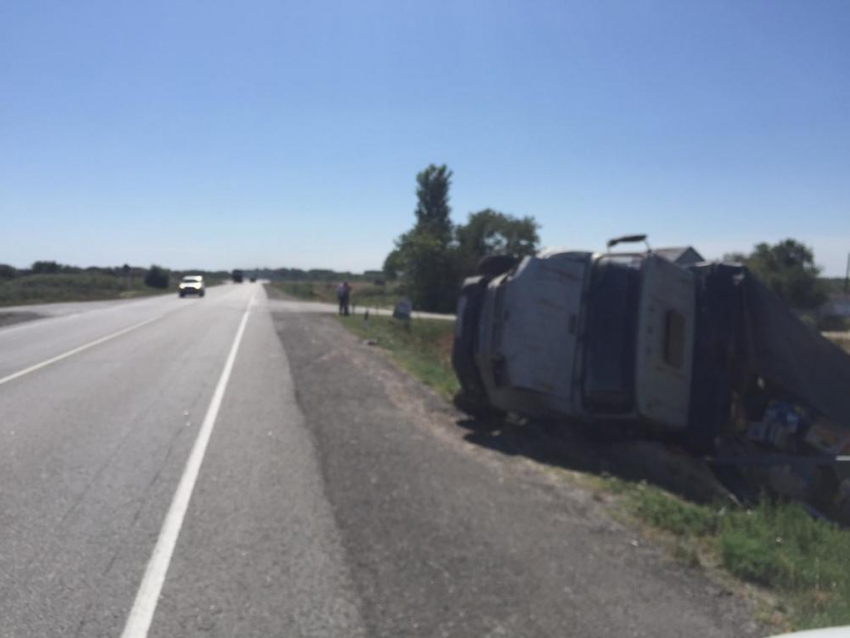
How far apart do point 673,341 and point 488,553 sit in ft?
15.8

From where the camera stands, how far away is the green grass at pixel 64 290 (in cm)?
5936

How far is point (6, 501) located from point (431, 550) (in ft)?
11.7

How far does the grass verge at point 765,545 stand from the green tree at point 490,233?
57.6m

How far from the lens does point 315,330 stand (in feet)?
95.8

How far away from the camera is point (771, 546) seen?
21.4 feet

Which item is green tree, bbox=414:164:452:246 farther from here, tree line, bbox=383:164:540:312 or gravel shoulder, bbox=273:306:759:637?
gravel shoulder, bbox=273:306:759:637

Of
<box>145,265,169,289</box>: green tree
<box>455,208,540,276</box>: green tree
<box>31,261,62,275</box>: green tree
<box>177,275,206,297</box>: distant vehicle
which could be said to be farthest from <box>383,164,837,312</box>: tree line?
<box>31,261,62,275</box>: green tree

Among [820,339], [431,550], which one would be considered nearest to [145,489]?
[431,550]

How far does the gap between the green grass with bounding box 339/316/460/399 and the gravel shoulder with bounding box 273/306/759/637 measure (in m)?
5.17

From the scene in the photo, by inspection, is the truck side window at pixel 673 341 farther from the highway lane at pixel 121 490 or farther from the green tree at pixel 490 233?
the green tree at pixel 490 233

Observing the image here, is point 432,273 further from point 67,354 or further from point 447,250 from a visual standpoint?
point 67,354

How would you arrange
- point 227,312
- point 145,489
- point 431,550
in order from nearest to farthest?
point 431,550 < point 145,489 < point 227,312

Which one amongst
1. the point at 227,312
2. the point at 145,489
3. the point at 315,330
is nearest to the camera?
the point at 145,489

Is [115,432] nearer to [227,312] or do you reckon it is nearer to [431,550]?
[431,550]
